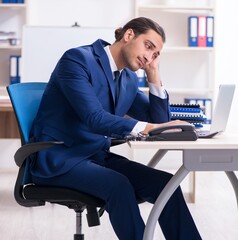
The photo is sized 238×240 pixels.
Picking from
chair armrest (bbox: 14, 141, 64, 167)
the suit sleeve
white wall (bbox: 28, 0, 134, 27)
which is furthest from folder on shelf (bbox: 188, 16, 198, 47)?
chair armrest (bbox: 14, 141, 64, 167)

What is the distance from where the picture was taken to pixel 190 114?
2.51 metres

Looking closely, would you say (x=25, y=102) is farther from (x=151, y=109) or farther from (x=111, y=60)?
(x=151, y=109)

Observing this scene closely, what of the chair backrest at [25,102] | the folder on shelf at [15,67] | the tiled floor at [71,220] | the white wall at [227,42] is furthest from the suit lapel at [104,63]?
the white wall at [227,42]

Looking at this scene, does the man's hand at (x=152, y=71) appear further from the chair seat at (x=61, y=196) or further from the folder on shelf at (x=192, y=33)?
the folder on shelf at (x=192, y=33)

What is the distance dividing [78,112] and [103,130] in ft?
0.42

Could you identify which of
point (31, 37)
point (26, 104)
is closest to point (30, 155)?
point (26, 104)

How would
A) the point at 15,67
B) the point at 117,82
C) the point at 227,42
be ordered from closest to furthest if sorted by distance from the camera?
1. the point at 117,82
2. the point at 15,67
3. the point at 227,42

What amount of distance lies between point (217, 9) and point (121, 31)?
3.70 meters

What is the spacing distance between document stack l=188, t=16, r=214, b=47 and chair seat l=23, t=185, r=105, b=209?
3.70 m

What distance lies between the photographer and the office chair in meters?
2.05

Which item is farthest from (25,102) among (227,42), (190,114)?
(227,42)

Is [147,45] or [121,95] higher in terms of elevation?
[147,45]

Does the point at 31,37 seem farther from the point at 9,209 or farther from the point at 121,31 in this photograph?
the point at 121,31

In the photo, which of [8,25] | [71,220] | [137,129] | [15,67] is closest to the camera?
[137,129]
